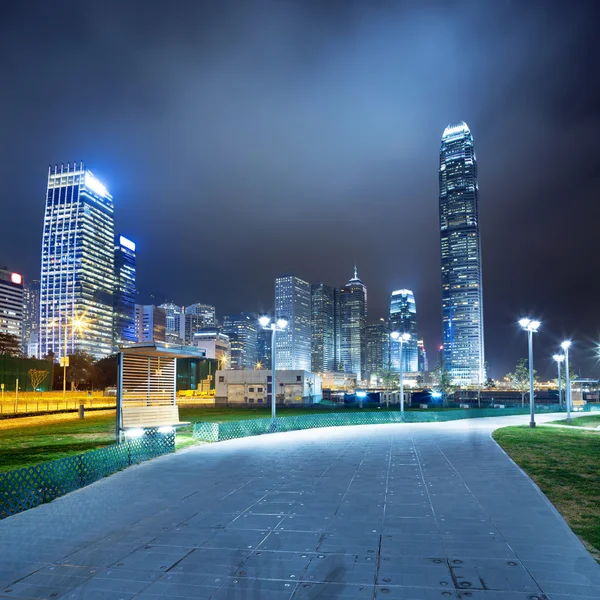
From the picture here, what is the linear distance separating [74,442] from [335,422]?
17.4 m

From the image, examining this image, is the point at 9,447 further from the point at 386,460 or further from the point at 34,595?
the point at 34,595

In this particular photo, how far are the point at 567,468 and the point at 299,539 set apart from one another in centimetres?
1252

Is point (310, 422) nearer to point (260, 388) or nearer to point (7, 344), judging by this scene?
point (260, 388)

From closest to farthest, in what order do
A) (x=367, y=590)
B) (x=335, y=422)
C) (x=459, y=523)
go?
(x=367, y=590) < (x=459, y=523) < (x=335, y=422)

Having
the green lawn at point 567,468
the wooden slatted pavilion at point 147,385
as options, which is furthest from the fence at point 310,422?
the green lawn at point 567,468

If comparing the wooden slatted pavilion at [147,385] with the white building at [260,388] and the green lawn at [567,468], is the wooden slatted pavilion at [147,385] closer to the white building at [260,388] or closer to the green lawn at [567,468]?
the green lawn at [567,468]

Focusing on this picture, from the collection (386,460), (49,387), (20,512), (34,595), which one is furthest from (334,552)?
(49,387)

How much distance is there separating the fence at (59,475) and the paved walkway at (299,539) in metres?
0.42

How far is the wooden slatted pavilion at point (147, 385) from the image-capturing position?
21.2 meters

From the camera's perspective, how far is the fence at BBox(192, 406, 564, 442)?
2641 centimetres

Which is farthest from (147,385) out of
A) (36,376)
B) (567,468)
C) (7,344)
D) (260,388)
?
(7,344)

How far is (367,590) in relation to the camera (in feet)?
23.5

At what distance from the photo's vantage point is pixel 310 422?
34781mm

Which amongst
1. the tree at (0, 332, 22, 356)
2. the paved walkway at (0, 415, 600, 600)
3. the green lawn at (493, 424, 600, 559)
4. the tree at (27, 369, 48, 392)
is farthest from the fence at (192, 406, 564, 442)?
the tree at (0, 332, 22, 356)
